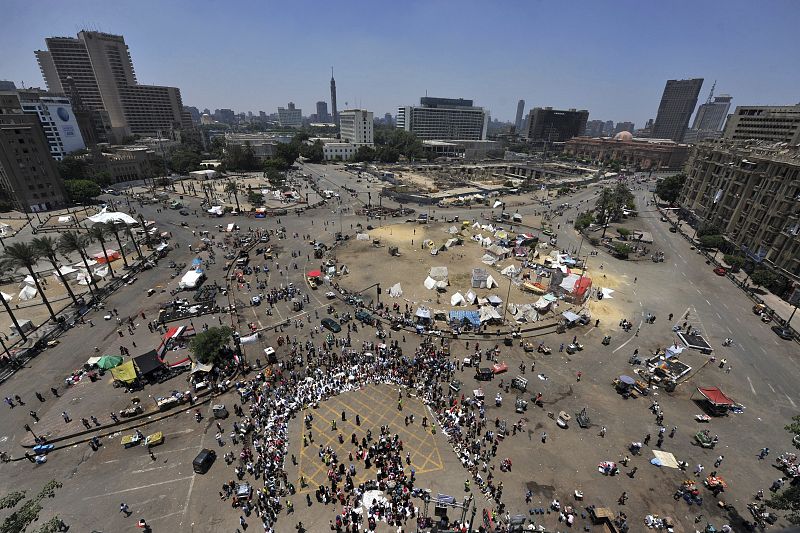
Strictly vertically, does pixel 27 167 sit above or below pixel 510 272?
above

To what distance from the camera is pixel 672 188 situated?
10081 cm

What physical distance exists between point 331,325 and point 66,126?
509 feet

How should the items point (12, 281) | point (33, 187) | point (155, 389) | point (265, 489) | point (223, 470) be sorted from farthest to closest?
point (33, 187)
point (12, 281)
point (155, 389)
point (223, 470)
point (265, 489)

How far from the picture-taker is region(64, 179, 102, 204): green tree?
286 ft

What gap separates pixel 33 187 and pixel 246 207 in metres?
46.6

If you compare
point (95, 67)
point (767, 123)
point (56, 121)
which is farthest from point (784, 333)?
point (95, 67)

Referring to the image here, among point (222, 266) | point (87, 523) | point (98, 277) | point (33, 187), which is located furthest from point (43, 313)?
point (33, 187)

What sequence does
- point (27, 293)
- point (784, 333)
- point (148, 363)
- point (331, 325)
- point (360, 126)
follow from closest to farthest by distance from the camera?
point (148, 363) → point (331, 325) → point (784, 333) → point (27, 293) → point (360, 126)

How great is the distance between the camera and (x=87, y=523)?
2139cm

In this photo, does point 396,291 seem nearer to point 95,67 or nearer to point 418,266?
point 418,266

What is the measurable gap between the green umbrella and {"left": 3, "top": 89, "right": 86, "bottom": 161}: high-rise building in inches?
5066

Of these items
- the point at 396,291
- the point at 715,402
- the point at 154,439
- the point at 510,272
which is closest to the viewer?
the point at 154,439

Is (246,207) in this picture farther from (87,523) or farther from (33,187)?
(87,523)

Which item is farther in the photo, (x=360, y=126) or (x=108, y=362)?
(x=360, y=126)
